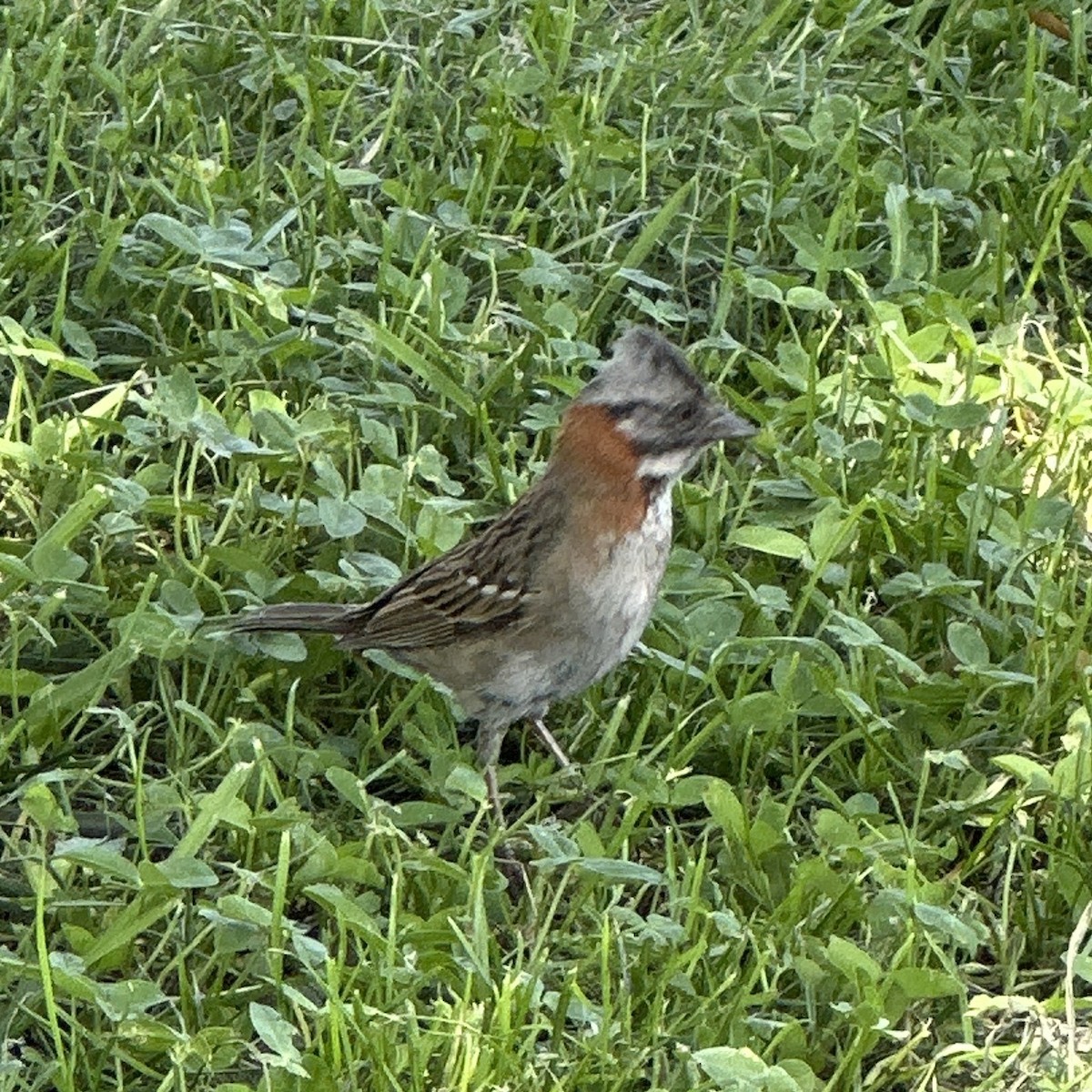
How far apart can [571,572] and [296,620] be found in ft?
1.60

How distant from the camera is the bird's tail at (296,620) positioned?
4.14 metres

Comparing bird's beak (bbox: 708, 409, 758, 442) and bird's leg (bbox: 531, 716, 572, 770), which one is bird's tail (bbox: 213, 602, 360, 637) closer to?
bird's leg (bbox: 531, 716, 572, 770)

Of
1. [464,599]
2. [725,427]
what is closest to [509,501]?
[464,599]

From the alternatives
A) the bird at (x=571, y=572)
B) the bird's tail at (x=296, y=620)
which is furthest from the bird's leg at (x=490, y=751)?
the bird's tail at (x=296, y=620)

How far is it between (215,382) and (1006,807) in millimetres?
1898

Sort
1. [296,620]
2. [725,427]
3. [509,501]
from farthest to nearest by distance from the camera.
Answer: [509,501], [296,620], [725,427]

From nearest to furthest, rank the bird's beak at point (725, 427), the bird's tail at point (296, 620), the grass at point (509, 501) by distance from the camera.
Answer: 1. the grass at point (509, 501)
2. the bird's beak at point (725, 427)
3. the bird's tail at point (296, 620)

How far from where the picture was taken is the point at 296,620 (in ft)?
13.6

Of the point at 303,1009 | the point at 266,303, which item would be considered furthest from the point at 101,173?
the point at 303,1009

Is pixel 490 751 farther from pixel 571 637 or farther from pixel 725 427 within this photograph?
pixel 725 427

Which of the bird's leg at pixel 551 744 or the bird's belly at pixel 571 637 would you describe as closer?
the bird's belly at pixel 571 637

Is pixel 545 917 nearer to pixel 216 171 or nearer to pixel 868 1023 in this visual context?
pixel 868 1023

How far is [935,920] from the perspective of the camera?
3.64m

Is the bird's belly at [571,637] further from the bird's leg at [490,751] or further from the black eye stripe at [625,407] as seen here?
the black eye stripe at [625,407]
